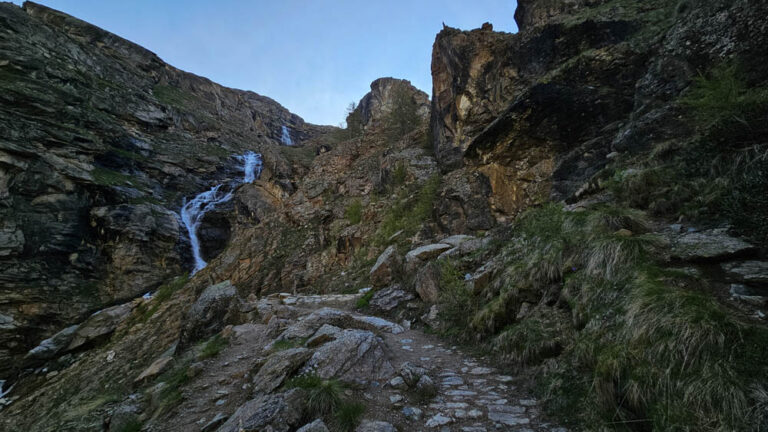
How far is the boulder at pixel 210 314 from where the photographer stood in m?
9.84

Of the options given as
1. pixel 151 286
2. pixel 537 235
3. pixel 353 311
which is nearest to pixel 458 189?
pixel 353 311

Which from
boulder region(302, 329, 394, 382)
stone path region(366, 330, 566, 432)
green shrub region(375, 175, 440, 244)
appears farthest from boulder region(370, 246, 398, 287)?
stone path region(366, 330, 566, 432)

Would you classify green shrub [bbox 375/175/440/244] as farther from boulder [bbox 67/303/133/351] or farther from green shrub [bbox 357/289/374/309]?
boulder [bbox 67/303/133/351]

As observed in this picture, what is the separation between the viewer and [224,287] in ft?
38.5

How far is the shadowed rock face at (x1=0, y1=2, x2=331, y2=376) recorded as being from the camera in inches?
1056

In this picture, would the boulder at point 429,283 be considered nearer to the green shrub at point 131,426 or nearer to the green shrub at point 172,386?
the green shrub at point 172,386

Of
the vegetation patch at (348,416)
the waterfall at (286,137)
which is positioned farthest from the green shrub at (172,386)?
the waterfall at (286,137)

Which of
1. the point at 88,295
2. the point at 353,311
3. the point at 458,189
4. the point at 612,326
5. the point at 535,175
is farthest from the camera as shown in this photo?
the point at 88,295

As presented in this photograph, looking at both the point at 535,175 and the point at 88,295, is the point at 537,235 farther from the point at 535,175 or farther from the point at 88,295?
the point at 88,295

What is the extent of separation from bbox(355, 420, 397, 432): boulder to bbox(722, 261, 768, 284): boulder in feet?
14.5

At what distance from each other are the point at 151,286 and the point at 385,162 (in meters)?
29.6

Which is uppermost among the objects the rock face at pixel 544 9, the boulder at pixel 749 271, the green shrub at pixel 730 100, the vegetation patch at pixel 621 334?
the rock face at pixel 544 9

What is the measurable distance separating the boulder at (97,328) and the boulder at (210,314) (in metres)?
14.8

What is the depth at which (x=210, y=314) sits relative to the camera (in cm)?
1057
